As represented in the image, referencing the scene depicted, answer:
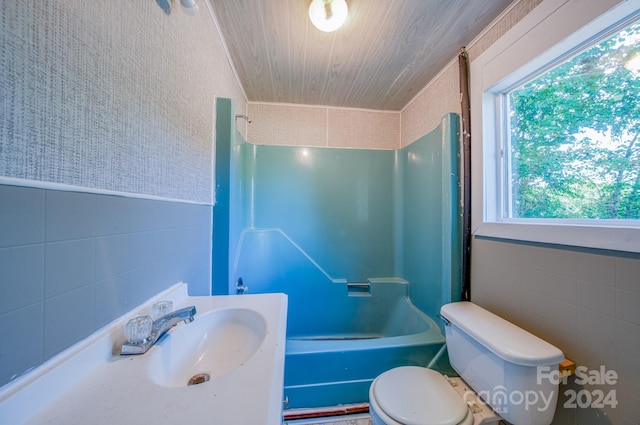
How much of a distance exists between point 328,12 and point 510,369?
173cm

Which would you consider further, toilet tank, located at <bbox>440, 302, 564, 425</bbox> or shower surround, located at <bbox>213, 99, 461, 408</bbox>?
shower surround, located at <bbox>213, 99, 461, 408</bbox>

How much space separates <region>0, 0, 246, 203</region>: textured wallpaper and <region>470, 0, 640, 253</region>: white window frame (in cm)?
154

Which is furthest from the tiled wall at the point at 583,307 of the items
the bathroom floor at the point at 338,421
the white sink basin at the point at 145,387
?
the white sink basin at the point at 145,387

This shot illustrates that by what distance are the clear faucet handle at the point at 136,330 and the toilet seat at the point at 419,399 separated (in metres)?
0.90

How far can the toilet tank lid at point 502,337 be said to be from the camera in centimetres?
74

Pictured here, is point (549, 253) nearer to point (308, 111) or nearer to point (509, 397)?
point (509, 397)

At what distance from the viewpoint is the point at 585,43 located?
86 centimetres

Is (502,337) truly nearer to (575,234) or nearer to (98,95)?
(575,234)

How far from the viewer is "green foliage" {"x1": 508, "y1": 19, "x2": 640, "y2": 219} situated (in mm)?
768

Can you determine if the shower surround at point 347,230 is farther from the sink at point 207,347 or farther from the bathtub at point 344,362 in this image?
the sink at point 207,347

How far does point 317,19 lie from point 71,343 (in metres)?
1.53

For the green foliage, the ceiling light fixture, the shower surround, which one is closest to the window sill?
the green foliage

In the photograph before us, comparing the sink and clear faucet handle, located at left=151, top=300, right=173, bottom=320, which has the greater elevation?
clear faucet handle, located at left=151, top=300, right=173, bottom=320

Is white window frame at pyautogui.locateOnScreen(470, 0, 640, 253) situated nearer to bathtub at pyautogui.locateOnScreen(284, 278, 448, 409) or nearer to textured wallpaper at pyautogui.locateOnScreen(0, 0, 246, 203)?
bathtub at pyautogui.locateOnScreen(284, 278, 448, 409)
